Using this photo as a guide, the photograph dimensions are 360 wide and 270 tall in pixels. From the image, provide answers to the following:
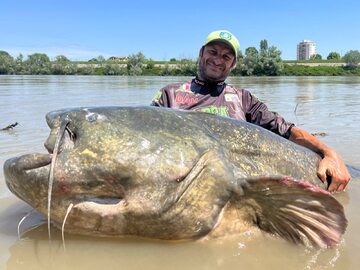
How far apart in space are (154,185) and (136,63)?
84291 mm

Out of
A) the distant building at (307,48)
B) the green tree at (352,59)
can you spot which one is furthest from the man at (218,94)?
the distant building at (307,48)

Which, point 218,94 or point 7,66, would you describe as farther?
point 7,66

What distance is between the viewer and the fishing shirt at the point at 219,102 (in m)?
4.48

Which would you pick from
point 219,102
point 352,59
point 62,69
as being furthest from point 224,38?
point 352,59

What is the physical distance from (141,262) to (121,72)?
81.4 metres

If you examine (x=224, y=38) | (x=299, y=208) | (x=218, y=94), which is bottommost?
(x=299, y=208)

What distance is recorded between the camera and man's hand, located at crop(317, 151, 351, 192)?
356 centimetres

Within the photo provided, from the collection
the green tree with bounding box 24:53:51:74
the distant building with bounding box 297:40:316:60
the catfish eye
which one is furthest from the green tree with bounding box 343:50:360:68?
the distant building with bounding box 297:40:316:60

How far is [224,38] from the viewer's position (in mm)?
4543

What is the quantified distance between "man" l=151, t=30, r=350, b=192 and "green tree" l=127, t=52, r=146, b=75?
77.1 metres

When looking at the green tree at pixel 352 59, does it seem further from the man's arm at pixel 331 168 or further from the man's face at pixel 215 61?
the man's arm at pixel 331 168

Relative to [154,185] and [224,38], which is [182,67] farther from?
[154,185]

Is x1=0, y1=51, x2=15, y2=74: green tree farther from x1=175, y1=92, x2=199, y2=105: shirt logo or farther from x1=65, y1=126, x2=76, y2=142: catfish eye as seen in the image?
x1=65, y1=126, x2=76, y2=142: catfish eye

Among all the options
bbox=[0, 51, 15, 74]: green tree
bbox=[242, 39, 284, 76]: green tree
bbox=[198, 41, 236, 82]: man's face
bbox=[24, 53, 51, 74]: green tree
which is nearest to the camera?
bbox=[198, 41, 236, 82]: man's face
